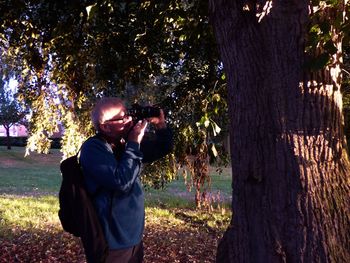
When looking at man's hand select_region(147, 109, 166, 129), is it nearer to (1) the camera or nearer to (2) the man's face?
(1) the camera

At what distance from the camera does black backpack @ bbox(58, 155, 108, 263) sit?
9.71 feet

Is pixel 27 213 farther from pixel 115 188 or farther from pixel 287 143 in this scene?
pixel 287 143

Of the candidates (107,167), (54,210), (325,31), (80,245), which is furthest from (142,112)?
(54,210)

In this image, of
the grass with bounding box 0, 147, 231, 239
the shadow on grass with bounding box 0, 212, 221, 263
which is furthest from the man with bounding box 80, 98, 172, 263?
the grass with bounding box 0, 147, 231, 239

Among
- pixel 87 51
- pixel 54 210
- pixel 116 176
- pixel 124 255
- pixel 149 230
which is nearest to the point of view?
pixel 116 176

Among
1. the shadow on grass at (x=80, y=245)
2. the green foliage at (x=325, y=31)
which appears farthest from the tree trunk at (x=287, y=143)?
the shadow on grass at (x=80, y=245)

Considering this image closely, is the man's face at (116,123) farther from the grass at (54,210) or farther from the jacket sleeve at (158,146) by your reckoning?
the grass at (54,210)

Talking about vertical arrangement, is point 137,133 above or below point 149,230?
above

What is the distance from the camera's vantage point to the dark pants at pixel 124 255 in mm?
3100

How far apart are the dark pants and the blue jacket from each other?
0.03 metres

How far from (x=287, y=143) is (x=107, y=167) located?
3.43ft

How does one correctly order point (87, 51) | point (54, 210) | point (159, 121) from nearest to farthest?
1. point (159, 121)
2. point (87, 51)
3. point (54, 210)

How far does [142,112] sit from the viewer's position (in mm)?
3516

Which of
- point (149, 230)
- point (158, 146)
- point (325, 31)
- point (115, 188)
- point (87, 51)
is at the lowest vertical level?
point (149, 230)
